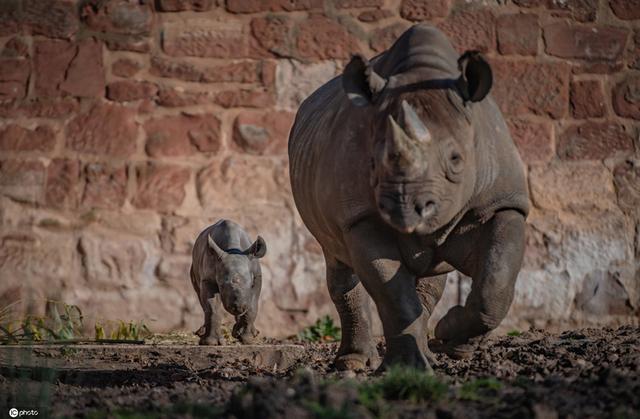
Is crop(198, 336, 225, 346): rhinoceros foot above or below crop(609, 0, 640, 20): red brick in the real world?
below

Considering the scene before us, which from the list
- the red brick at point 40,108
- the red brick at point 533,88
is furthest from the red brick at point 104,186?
the red brick at point 533,88

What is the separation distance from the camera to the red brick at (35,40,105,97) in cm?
901

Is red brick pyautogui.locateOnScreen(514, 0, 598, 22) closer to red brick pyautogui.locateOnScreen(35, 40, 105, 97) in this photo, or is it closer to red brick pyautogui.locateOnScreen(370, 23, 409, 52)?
red brick pyautogui.locateOnScreen(370, 23, 409, 52)

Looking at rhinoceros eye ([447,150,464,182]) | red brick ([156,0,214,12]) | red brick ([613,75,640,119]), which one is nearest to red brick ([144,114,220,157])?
red brick ([156,0,214,12])

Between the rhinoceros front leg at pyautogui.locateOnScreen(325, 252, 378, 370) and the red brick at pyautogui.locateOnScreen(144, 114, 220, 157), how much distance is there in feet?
9.23

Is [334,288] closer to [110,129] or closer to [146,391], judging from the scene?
→ [146,391]

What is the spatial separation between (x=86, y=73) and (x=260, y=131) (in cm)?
149

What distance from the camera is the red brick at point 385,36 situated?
9102 mm

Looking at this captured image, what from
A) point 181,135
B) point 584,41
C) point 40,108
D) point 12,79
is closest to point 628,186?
point 584,41

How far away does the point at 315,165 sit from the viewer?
5.88 meters

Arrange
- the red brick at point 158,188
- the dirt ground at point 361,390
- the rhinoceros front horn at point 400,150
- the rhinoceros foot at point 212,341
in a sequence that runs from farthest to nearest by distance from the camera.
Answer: the red brick at point 158,188
the rhinoceros foot at point 212,341
the rhinoceros front horn at point 400,150
the dirt ground at point 361,390

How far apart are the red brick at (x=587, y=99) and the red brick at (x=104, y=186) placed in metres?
3.76

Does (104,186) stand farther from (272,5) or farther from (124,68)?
(272,5)

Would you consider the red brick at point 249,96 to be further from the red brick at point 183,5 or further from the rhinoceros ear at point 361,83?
the rhinoceros ear at point 361,83
